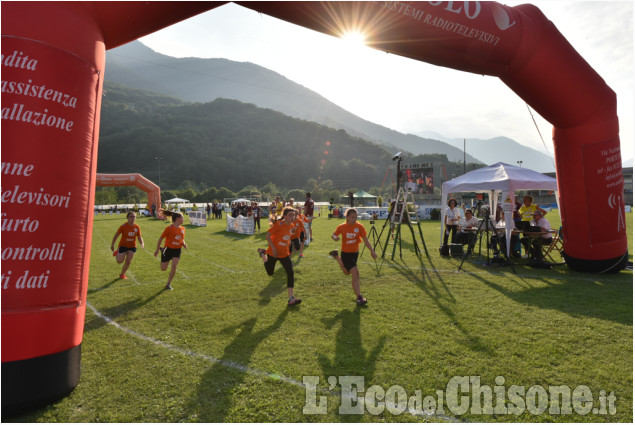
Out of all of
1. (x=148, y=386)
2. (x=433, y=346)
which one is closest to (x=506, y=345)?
(x=433, y=346)

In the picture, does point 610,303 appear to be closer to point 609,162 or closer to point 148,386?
point 609,162

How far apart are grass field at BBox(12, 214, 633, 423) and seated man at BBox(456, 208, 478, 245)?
11.3ft

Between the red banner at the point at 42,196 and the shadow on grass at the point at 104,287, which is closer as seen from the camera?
the red banner at the point at 42,196

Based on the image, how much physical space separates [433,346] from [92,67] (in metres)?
5.71

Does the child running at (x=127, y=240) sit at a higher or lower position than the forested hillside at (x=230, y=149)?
lower

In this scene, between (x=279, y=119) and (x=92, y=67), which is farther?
(x=279, y=119)

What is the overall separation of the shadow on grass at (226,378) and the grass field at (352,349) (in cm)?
2

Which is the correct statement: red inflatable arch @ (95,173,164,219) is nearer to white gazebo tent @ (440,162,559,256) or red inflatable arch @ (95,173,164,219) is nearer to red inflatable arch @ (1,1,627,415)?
white gazebo tent @ (440,162,559,256)

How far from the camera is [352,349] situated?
4.62 meters

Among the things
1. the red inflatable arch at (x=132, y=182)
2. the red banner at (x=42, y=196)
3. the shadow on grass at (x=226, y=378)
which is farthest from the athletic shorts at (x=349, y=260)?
the red inflatable arch at (x=132, y=182)

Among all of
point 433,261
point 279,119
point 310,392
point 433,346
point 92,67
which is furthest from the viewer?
point 279,119

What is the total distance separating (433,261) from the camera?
10.9m

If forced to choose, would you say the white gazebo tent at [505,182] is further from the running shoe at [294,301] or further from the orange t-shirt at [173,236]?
the orange t-shirt at [173,236]

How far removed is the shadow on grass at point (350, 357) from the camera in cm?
396
